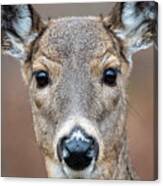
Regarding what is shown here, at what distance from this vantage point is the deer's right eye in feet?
7.54

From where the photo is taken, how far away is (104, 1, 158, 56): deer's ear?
2.25 meters

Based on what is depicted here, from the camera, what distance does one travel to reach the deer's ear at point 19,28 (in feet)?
7.64

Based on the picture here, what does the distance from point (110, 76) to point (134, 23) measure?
8.5 inches

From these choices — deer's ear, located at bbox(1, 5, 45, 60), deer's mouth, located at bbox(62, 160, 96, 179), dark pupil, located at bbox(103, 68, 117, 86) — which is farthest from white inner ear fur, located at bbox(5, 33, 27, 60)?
deer's mouth, located at bbox(62, 160, 96, 179)

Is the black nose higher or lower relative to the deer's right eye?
lower

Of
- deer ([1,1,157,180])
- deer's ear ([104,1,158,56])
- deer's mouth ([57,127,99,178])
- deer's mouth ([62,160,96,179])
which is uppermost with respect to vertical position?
deer's ear ([104,1,158,56])

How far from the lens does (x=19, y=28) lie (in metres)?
2.34

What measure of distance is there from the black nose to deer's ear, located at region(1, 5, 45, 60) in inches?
15.0

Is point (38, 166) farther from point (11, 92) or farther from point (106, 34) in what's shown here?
point (106, 34)

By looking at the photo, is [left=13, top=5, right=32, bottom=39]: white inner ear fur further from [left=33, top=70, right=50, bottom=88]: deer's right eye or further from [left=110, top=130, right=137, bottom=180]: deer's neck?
[left=110, top=130, right=137, bottom=180]: deer's neck

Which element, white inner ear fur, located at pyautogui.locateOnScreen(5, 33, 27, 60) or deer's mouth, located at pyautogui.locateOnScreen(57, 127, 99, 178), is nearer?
deer's mouth, located at pyautogui.locateOnScreen(57, 127, 99, 178)

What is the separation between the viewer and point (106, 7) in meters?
2.29

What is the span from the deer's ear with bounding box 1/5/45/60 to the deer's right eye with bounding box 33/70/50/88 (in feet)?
0.29

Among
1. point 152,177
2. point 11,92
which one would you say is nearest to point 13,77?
point 11,92
